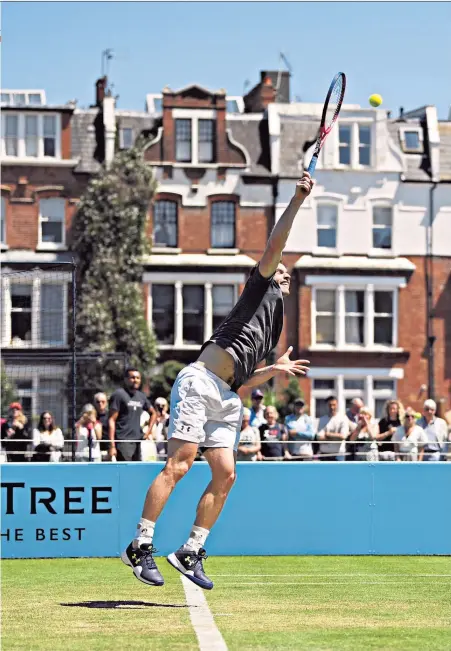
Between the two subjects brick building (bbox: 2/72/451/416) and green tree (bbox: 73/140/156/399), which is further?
brick building (bbox: 2/72/451/416)

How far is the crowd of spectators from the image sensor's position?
51.6ft

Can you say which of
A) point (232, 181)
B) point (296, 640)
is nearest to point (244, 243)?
point (232, 181)

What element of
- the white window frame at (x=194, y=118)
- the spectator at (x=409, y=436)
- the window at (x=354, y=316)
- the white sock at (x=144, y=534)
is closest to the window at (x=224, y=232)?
the white window frame at (x=194, y=118)

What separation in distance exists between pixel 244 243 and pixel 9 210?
811 centimetres

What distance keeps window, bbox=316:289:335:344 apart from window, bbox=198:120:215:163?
20.0ft

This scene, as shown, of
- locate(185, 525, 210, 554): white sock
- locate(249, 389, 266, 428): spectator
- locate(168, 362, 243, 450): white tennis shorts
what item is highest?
locate(168, 362, 243, 450): white tennis shorts

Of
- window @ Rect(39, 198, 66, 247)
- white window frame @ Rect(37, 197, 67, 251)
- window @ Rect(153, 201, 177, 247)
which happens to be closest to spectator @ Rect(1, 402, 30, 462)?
white window frame @ Rect(37, 197, 67, 251)

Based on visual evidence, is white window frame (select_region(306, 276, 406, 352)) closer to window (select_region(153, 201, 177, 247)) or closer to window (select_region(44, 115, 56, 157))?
window (select_region(153, 201, 177, 247))

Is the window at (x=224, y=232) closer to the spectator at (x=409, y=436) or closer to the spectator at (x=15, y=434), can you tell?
the spectator at (x=15, y=434)

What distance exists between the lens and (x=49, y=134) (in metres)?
45.0

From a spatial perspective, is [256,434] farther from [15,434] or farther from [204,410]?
[204,410]

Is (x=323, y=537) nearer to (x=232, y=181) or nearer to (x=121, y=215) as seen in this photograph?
(x=121, y=215)

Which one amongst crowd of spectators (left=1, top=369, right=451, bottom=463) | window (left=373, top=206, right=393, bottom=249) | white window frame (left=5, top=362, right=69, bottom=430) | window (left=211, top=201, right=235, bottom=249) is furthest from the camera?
window (left=373, top=206, right=393, bottom=249)

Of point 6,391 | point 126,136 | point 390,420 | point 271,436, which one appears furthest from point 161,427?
point 126,136
